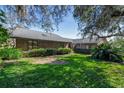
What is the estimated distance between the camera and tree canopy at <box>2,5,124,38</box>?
4.91m

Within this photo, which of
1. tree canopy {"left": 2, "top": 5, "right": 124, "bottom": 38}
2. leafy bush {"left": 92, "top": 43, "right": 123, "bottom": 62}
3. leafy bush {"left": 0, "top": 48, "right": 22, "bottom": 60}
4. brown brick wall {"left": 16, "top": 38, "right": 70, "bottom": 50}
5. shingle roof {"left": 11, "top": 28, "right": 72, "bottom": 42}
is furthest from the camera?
leafy bush {"left": 92, "top": 43, "right": 123, "bottom": 62}

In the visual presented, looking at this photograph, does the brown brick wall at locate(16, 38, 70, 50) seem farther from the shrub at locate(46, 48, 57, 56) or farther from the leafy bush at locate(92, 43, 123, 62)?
the leafy bush at locate(92, 43, 123, 62)

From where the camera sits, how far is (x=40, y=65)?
6.09 metres

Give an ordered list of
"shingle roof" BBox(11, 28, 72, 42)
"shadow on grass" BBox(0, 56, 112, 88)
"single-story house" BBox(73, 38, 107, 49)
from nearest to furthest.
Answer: "shadow on grass" BBox(0, 56, 112, 88) < "shingle roof" BBox(11, 28, 72, 42) < "single-story house" BBox(73, 38, 107, 49)

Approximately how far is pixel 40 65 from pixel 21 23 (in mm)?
1510

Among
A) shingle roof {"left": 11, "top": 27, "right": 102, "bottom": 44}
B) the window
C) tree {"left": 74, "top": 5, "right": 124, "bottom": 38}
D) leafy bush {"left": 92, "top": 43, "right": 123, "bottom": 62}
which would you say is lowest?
leafy bush {"left": 92, "top": 43, "right": 123, "bottom": 62}

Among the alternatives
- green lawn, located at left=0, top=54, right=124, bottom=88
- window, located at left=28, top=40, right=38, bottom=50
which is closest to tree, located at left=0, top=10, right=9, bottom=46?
window, located at left=28, top=40, right=38, bottom=50

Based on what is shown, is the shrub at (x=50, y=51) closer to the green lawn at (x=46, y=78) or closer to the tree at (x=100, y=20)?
the green lawn at (x=46, y=78)

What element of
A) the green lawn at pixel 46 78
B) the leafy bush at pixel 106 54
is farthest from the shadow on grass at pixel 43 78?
the leafy bush at pixel 106 54

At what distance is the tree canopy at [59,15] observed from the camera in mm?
4914

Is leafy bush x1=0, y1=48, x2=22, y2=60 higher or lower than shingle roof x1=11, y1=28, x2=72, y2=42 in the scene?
lower

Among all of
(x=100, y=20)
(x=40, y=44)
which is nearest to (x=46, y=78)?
(x=40, y=44)
